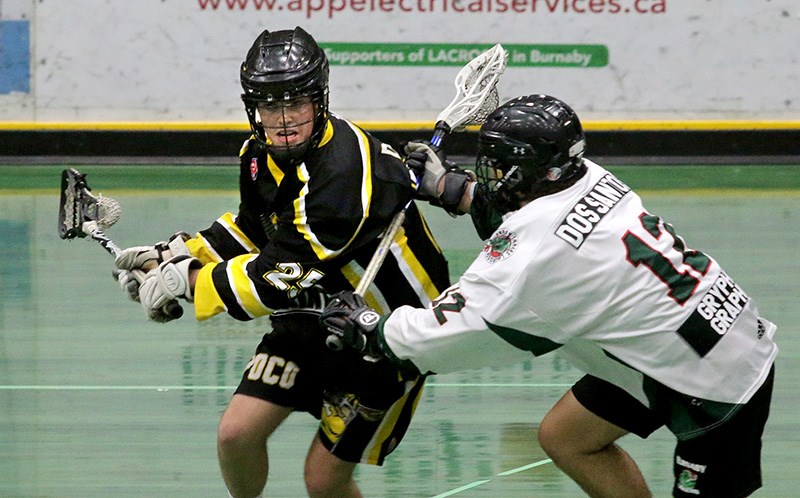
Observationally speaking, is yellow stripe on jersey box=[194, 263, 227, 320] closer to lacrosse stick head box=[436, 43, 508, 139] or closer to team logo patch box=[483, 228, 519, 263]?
team logo patch box=[483, 228, 519, 263]

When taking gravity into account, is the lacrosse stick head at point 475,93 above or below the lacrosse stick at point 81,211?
above

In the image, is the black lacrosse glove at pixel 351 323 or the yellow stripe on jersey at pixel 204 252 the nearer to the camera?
the black lacrosse glove at pixel 351 323

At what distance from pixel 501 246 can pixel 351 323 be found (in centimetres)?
40

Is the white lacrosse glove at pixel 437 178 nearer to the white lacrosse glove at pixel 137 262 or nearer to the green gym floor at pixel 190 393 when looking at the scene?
the white lacrosse glove at pixel 137 262

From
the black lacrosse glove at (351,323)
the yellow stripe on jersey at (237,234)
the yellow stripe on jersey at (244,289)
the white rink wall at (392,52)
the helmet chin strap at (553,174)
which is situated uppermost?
the helmet chin strap at (553,174)

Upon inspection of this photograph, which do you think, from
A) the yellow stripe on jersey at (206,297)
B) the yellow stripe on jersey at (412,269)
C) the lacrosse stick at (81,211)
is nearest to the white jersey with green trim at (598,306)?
the yellow stripe on jersey at (412,269)

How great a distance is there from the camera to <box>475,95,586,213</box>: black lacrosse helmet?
301cm

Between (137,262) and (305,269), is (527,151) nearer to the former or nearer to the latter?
(305,269)

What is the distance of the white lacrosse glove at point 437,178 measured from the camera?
11.8 ft

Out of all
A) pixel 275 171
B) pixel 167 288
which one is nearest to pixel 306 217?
pixel 275 171

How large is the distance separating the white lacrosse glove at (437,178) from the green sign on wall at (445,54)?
245 inches

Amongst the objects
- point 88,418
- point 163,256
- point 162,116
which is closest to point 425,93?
point 162,116

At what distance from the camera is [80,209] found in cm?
404

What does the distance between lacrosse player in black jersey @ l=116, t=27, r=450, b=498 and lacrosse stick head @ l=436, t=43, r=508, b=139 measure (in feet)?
1.84
